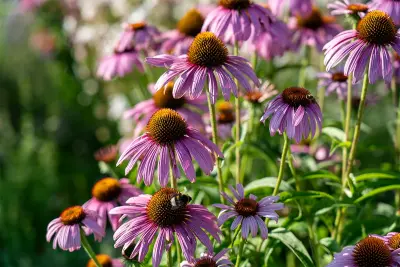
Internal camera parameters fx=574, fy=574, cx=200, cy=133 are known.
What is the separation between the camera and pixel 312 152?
241cm

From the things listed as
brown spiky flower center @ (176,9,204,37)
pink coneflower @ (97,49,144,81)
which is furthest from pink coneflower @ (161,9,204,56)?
pink coneflower @ (97,49,144,81)

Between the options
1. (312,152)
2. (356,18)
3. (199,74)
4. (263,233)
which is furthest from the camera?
(312,152)

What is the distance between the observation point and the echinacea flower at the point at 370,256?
1.31m

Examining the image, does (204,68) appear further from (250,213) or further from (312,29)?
(312,29)

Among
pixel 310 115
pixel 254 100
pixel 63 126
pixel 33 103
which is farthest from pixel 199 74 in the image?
pixel 33 103

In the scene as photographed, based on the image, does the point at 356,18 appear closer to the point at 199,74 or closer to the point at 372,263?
the point at 199,74

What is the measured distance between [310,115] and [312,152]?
3.05ft

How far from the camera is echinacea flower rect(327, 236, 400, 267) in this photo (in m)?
1.31

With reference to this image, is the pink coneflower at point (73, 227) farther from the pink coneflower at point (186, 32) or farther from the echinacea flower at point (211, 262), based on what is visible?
the pink coneflower at point (186, 32)

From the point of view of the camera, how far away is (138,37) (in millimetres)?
2453

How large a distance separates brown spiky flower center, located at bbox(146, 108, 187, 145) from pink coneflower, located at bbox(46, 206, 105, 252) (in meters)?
0.35

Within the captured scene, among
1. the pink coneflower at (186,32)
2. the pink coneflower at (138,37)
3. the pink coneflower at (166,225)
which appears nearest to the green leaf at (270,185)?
the pink coneflower at (166,225)

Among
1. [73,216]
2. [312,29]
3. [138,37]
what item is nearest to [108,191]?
[73,216]

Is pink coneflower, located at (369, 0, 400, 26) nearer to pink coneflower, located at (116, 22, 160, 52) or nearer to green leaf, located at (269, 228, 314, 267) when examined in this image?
green leaf, located at (269, 228, 314, 267)
